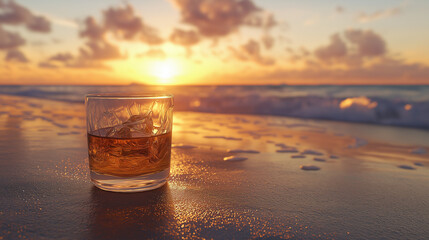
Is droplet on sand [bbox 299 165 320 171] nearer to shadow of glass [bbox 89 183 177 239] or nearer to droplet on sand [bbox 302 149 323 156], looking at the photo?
droplet on sand [bbox 302 149 323 156]

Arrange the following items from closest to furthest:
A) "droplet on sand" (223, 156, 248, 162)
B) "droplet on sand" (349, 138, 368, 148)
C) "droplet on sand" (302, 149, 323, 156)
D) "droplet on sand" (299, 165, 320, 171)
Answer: "droplet on sand" (299, 165, 320, 171), "droplet on sand" (223, 156, 248, 162), "droplet on sand" (302, 149, 323, 156), "droplet on sand" (349, 138, 368, 148)

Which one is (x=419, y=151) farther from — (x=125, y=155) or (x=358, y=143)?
(x=125, y=155)

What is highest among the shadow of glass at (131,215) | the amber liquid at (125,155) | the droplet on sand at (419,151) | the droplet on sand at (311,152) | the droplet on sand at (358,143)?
the amber liquid at (125,155)

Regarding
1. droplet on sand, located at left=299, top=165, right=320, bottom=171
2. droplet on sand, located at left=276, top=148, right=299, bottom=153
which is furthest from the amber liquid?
droplet on sand, located at left=276, top=148, right=299, bottom=153

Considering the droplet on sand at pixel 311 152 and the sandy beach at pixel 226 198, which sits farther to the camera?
the droplet on sand at pixel 311 152

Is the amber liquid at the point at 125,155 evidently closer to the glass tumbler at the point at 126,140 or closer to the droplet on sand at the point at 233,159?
the glass tumbler at the point at 126,140

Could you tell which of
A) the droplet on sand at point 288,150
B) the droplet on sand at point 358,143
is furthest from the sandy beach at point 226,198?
the droplet on sand at point 358,143

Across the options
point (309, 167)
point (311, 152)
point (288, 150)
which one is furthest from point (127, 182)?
point (311, 152)

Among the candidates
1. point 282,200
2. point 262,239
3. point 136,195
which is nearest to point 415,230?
point 282,200
